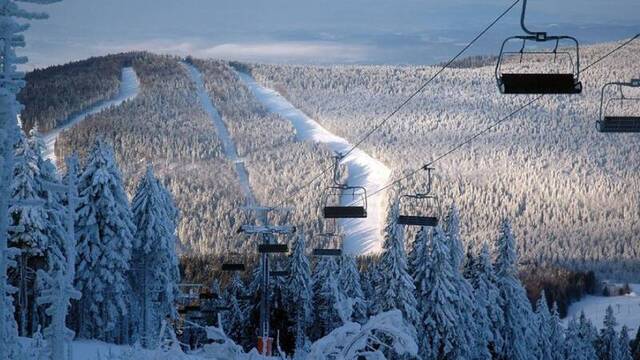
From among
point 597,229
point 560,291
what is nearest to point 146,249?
point 560,291

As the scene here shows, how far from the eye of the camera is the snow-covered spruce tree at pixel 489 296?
153ft

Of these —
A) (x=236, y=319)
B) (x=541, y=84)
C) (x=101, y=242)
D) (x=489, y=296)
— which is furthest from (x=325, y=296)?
(x=541, y=84)

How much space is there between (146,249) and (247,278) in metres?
47.6

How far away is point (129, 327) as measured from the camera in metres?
42.8

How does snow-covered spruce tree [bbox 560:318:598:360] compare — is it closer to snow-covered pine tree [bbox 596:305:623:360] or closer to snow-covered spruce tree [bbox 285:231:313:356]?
snow-covered pine tree [bbox 596:305:623:360]

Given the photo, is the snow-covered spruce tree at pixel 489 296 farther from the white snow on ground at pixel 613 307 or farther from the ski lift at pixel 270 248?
the white snow on ground at pixel 613 307

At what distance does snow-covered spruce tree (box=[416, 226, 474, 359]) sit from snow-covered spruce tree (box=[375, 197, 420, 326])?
2.72 feet

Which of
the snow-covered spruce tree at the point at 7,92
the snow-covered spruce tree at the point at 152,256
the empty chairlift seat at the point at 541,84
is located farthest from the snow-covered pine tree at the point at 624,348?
the snow-covered spruce tree at the point at 7,92

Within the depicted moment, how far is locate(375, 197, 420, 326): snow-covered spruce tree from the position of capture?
41188mm

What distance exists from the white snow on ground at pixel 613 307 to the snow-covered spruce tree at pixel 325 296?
227ft

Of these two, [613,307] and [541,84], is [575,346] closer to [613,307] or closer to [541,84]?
[541,84]

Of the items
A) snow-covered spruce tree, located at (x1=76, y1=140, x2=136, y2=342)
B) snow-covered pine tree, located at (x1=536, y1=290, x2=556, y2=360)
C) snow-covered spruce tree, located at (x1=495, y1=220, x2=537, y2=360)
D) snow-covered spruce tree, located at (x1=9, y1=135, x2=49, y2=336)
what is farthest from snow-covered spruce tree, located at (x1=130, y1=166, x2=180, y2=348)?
snow-covered pine tree, located at (x1=536, y1=290, x2=556, y2=360)

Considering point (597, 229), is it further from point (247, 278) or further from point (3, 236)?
point (3, 236)

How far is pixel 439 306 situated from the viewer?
42.5 meters
